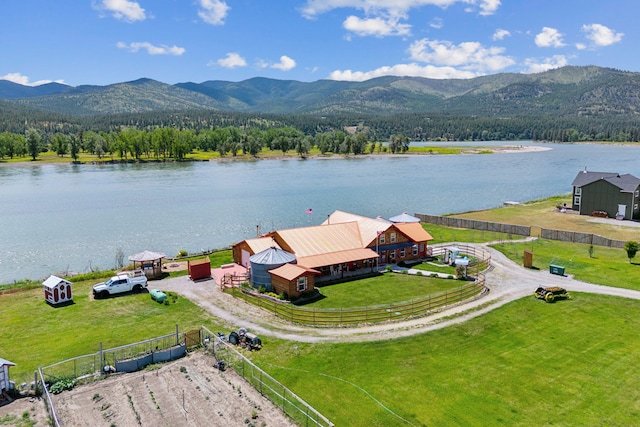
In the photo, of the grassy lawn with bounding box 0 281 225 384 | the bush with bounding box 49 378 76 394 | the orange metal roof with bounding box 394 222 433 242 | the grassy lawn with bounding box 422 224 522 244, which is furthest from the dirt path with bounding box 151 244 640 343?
Answer: the grassy lawn with bounding box 422 224 522 244

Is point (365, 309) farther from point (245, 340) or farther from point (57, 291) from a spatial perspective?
point (57, 291)

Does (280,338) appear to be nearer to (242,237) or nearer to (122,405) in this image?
(122,405)

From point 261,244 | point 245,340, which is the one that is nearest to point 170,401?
point 245,340

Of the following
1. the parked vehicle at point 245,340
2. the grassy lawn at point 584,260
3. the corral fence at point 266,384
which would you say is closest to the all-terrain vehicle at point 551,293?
the grassy lawn at point 584,260

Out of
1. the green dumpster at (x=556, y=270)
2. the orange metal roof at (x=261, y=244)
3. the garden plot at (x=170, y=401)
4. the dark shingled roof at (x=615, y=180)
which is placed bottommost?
the garden plot at (x=170, y=401)

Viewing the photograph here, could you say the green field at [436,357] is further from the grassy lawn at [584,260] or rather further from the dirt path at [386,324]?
the grassy lawn at [584,260]
